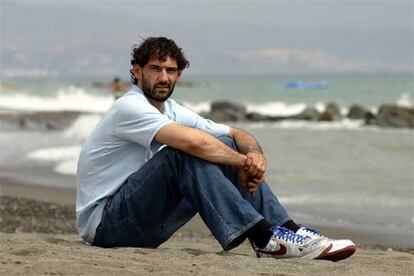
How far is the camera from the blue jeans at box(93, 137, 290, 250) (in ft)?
17.0

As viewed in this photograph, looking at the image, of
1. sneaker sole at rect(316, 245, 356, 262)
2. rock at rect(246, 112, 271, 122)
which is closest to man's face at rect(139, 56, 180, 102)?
sneaker sole at rect(316, 245, 356, 262)

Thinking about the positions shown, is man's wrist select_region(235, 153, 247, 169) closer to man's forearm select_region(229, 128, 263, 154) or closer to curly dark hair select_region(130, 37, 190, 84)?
man's forearm select_region(229, 128, 263, 154)

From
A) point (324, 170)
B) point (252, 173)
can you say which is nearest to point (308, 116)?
point (324, 170)

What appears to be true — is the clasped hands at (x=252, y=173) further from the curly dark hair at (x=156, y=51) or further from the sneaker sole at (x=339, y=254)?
the curly dark hair at (x=156, y=51)

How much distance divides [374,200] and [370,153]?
7.56 metres

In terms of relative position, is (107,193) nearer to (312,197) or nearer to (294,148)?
(312,197)

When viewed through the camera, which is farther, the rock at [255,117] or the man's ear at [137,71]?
the rock at [255,117]

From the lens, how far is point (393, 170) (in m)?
15.5

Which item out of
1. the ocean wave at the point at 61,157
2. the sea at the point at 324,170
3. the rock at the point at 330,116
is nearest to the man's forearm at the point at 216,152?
the sea at the point at 324,170

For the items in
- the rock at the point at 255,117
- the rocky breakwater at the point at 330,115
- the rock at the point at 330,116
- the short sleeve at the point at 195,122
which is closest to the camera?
the short sleeve at the point at 195,122

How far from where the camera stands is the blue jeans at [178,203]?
5184 millimetres

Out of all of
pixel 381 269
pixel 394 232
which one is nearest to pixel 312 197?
pixel 394 232

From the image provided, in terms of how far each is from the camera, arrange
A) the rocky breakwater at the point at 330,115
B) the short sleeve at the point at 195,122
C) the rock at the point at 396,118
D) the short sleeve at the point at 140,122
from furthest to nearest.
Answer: the rocky breakwater at the point at 330,115 < the rock at the point at 396,118 < the short sleeve at the point at 195,122 < the short sleeve at the point at 140,122

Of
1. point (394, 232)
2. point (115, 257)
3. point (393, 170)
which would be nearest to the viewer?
point (115, 257)
